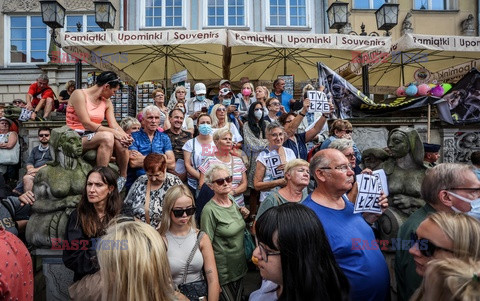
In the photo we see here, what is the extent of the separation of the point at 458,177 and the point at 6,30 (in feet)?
64.4

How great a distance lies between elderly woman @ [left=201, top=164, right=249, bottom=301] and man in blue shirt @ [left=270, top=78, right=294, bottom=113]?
17.8 ft

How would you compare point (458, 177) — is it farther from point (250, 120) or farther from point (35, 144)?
point (35, 144)

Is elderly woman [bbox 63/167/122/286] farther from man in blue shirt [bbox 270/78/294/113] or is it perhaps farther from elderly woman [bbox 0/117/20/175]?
man in blue shirt [bbox 270/78/294/113]

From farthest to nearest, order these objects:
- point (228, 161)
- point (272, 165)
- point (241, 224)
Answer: point (228, 161)
point (272, 165)
point (241, 224)

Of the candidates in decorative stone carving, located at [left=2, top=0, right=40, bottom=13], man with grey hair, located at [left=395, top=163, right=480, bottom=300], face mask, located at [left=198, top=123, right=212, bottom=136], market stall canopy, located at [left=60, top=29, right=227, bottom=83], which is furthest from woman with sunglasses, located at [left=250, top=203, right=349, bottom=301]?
decorative stone carving, located at [left=2, top=0, right=40, bottom=13]

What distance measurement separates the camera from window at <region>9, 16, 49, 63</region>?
17.4m

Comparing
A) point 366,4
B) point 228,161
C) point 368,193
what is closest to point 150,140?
point 228,161

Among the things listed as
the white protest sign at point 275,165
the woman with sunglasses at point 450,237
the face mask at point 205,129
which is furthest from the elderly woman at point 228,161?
the woman with sunglasses at point 450,237

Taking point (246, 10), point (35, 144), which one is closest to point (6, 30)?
point (246, 10)

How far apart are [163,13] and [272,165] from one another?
1351 centimetres

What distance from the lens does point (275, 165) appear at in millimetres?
4621

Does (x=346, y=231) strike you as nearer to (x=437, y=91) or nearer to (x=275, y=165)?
(x=275, y=165)

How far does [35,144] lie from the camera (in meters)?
7.18

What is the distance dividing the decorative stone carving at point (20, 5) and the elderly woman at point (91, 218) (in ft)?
56.5
